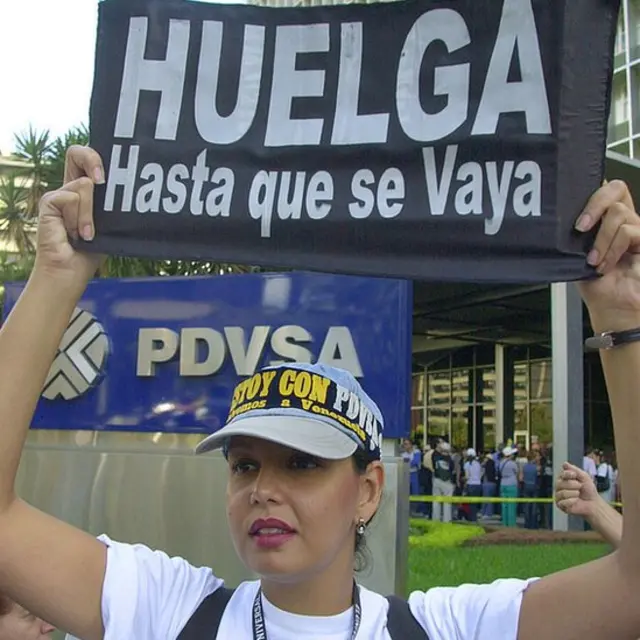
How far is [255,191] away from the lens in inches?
79.4

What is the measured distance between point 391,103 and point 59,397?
4411mm

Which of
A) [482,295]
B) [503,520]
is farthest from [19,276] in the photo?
[503,520]

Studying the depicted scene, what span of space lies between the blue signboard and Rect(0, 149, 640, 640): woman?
309 centimetres

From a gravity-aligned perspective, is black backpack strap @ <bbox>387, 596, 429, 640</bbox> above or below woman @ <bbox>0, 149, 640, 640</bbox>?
below

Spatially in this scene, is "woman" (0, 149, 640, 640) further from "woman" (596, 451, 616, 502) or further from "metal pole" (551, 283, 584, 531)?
"woman" (596, 451, 616, 502)

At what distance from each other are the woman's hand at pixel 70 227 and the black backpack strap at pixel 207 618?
70 cm

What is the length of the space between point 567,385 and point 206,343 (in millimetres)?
12391

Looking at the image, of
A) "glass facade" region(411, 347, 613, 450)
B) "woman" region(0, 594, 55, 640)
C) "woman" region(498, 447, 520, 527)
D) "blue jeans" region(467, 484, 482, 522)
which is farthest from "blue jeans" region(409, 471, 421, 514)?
"woman" region(0, 594, 55, 640)

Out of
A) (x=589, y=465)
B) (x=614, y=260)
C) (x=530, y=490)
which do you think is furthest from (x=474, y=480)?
(x=614, y=260)

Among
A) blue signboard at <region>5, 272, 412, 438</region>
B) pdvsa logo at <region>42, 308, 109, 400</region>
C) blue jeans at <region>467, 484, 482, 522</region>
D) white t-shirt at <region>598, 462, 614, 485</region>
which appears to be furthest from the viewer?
blue jeans at <region>467, 484, 482, 522</region>

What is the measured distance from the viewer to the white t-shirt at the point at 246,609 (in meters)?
1.74

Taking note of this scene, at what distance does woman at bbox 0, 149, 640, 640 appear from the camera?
167 centimetres

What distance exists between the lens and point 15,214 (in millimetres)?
34125

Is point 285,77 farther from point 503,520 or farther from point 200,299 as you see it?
point 503,520
